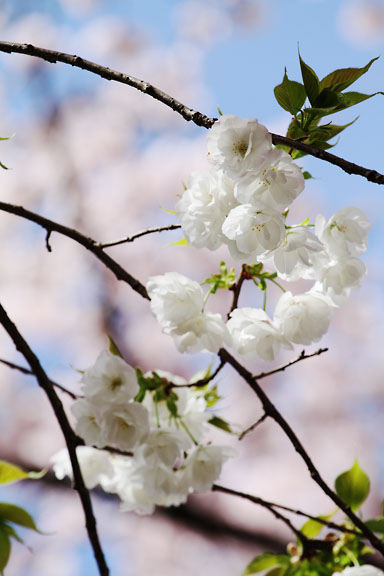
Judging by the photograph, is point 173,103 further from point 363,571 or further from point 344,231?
point 363,571

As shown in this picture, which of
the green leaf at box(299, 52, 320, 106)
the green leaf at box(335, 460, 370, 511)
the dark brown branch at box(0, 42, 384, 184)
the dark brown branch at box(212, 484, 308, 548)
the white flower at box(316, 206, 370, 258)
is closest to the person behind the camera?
the dark brown branch at box(0, 42, 384, 184)

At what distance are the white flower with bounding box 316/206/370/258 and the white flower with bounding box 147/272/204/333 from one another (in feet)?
0.46

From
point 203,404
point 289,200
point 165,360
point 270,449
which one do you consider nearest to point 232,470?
point 270,449

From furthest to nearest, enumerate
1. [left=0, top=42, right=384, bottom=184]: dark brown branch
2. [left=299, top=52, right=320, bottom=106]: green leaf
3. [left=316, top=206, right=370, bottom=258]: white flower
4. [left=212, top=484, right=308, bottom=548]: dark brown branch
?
[left=212, top=484, right=308, bottom=548]: dark brown branch
[left=316, top=206, right=370, bottom=258]: white flower
[left=299, top=52, right=320, bottom=106]: green leaf
[left=0, top=42, right=384, bottom=184]: dark brown branch

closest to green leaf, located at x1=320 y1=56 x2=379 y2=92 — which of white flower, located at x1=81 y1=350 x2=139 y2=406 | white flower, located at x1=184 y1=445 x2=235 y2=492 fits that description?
white flower, located at x1=81 y1=350 x2=139 y2=406

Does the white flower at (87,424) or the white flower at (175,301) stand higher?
the white flower at (175,301)

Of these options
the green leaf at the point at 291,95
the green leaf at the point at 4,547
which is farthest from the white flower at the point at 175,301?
the green leaf at the point at 4,547

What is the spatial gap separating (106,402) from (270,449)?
2492 millimetres

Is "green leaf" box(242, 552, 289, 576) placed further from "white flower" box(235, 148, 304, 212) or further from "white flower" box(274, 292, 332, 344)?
"white flower" box(235, 148, 304, 212)

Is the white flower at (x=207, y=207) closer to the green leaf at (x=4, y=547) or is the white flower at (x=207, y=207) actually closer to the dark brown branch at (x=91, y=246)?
the dark brown branch at (x=91, y=246)

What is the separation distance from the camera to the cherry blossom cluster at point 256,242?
543mm

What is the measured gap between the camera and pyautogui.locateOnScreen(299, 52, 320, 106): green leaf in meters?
0.57

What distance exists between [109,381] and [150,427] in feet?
0.33

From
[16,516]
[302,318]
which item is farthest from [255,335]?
[16,516]
